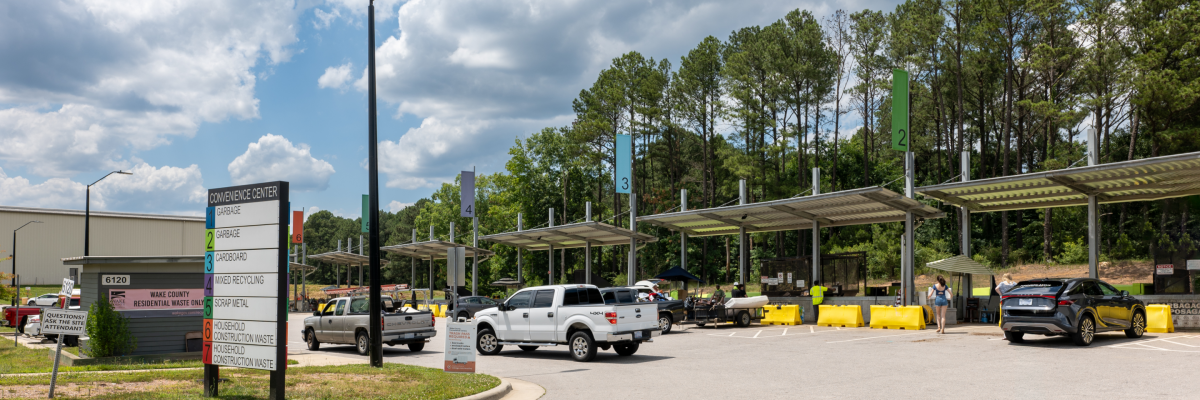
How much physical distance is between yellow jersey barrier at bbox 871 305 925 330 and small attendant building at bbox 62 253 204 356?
18852 mm

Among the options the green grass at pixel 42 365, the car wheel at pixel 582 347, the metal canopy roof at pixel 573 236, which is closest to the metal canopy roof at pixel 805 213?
the metal canopy roof at pixel 573 236

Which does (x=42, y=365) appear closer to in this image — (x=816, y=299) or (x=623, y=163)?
(x=816, y=299)

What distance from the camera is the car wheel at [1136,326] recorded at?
1827cm

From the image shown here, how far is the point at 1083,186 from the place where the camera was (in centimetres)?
2359

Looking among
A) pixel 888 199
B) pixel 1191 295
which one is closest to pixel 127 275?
pixel 888 199

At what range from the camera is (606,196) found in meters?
81.2

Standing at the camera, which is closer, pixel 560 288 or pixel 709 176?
pixel 560 288

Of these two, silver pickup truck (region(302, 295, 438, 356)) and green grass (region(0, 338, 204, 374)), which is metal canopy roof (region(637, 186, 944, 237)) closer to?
silver pickup truck (region(302, 295, 438, 356))

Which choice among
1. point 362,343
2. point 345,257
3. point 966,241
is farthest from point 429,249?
point 966,241

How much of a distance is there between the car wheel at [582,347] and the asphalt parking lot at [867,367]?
247mm

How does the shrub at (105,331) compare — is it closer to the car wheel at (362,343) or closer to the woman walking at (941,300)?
the car wheel at (362,343)

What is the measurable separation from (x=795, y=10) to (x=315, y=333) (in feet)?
146

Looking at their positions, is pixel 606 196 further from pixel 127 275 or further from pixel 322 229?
pixel 322 229

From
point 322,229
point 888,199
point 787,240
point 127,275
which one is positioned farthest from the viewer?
point 322,229
